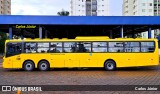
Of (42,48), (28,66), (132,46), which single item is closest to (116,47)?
(132,46)

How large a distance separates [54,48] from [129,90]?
12.9m

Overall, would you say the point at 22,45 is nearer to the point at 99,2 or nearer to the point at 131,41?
the point at 131,41

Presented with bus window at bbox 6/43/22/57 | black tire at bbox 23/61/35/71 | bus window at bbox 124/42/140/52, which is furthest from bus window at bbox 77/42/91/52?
bus window at bbox 6/43/22/57

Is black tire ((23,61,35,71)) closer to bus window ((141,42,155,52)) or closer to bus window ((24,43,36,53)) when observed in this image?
bus window ((24,43,36,53))

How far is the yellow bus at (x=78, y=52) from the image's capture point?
78.6 ft

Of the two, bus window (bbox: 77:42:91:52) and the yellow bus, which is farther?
bus window (bbox: 77:42:91:52)

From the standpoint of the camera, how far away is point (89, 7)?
117 meters

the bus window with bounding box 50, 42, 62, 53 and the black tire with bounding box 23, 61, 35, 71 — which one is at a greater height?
the bus window with bounding box 50, 42, 62, 53

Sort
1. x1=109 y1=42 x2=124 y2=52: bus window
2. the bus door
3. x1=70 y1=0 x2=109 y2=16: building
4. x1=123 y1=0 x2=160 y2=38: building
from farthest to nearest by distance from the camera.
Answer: x1=70 y1=0 x2=109 y2=16: building < x1=123 y1=0 x2=160 y2=38: building < x1=109 y1=42 x2=124 y2=52: bus window < the bus door

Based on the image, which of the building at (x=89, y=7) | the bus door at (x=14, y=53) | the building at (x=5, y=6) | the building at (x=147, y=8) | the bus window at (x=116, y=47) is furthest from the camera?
the building at (x=5, y=6)

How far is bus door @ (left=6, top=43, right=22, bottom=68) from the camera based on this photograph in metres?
23.9

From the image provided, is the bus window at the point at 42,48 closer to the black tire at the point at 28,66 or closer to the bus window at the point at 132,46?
the black tire at the point at 28,66

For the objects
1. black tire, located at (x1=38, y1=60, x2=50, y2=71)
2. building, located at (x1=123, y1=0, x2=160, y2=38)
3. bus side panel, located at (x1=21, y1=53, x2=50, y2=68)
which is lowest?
black tire, located at (x1=38, y1=60, x2=50, y2=71)

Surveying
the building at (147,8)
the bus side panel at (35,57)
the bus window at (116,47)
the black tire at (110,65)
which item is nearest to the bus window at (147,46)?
the bus window at (116,47)
